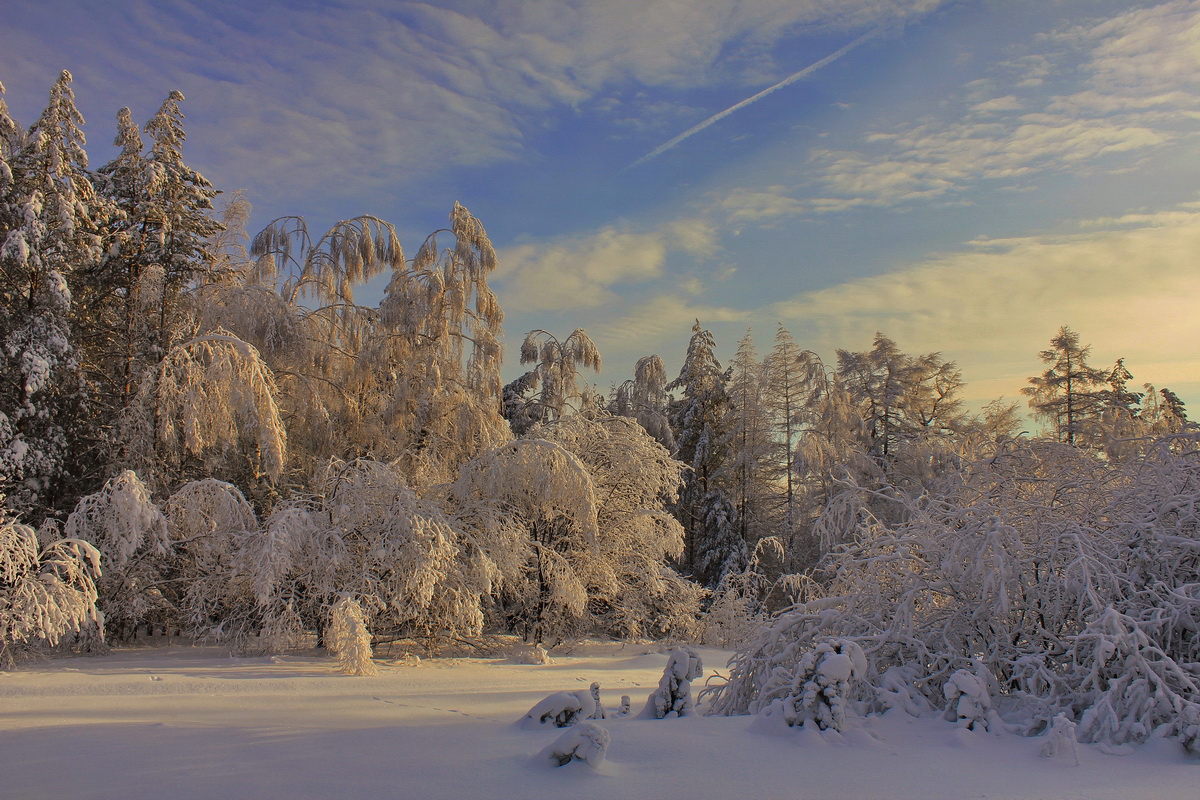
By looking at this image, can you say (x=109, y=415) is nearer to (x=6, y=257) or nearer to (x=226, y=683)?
(x=6, y=257)

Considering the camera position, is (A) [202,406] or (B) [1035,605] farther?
(A) [202,406]

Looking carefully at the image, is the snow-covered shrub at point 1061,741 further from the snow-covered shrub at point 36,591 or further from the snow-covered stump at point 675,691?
the snow-covered shrub at point 36,591

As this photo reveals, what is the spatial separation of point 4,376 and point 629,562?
10.2 meters

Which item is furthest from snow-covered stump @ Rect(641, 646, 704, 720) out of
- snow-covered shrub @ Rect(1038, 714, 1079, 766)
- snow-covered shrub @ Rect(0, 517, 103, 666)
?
snow-covered shrub @ Rect(0, 517, 103, 666)

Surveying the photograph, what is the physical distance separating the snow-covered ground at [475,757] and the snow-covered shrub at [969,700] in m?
0.13

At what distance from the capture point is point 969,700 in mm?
4543

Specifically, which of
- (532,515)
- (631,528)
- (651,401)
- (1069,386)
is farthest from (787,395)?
(532,515)

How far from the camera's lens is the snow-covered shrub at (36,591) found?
A: 735 cm

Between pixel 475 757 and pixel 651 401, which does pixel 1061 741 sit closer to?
pixel 475 757

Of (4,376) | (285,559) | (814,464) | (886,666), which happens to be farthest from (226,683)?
(814,464)

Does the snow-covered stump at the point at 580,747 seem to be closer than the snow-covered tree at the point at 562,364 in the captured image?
Yes

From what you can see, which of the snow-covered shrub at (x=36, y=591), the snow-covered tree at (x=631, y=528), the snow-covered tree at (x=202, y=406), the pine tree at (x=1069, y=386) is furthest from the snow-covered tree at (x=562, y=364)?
the pine tree at (x=1069, y=386)

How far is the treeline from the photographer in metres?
9.00

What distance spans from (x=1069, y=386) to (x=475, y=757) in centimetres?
2691
